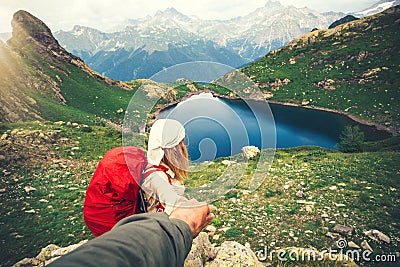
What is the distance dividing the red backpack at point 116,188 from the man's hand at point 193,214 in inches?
25.3

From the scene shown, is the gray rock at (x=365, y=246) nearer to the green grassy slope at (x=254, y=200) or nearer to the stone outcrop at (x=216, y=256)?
the green grassy slope at (x=254, y=200)

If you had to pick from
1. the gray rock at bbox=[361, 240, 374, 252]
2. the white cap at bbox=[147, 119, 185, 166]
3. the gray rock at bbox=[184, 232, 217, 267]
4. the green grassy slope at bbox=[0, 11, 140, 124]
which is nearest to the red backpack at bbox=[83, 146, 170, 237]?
the white cap at bbox=[147, 119, 185, 166]

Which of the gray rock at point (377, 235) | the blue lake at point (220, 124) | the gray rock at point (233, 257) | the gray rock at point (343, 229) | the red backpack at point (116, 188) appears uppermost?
the blue lake at point (220, 124)

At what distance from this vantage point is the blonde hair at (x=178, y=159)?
286cm

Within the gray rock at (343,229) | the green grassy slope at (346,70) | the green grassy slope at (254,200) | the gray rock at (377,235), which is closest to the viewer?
the gray rock at (377,235)

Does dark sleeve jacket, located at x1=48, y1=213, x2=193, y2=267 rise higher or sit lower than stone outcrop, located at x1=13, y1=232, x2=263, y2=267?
higher

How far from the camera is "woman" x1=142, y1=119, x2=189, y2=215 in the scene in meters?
2.56

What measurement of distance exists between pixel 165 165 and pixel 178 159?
191mm

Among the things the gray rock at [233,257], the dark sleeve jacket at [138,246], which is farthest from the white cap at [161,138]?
the gray rock at [233,257]

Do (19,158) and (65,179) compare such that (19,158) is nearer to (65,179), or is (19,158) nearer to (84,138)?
(65,179)

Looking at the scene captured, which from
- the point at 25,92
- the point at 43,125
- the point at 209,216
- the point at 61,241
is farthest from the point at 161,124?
the point at 25,92

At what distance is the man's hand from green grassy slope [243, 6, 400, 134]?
2208 inches

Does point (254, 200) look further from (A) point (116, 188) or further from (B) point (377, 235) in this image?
(A) point (116, 188)

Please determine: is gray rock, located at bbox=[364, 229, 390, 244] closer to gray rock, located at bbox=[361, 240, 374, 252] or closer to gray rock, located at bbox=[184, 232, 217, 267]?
gray rock, located at bbox=[361, 240, 374, 252]
